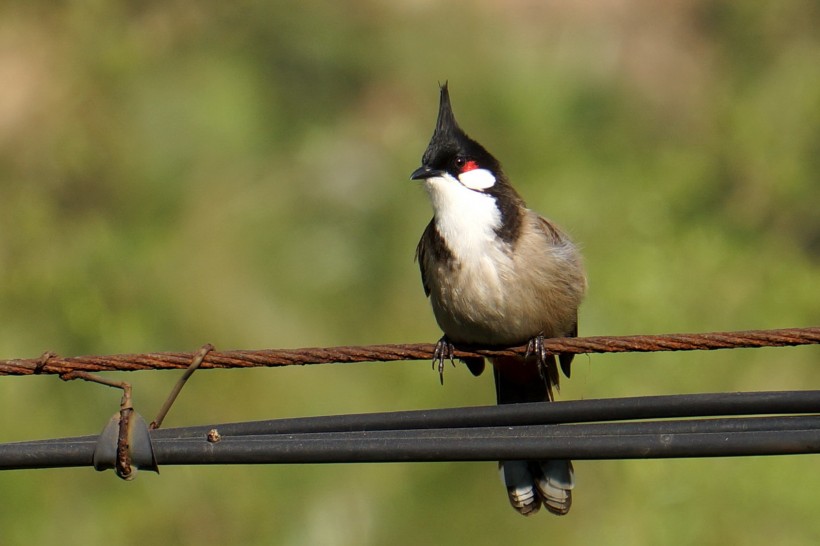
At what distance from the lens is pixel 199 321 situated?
9.64m

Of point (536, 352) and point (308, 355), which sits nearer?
point (308, 355)

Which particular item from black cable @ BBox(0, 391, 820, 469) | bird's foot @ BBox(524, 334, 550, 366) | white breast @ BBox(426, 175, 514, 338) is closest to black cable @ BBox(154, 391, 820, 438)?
black cable @ BBox(0, 391, 820, 469)

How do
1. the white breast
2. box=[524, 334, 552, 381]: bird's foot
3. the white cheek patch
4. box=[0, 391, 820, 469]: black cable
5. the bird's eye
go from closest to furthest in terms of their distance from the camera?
1. box=[0, 391, 820, 469]: black cable
2. box=[524, 334, 552, 381]: bird's foot
3. the white breast
4. the white cheek patch
5. the bird's eye

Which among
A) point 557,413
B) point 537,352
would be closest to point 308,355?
point 557,413

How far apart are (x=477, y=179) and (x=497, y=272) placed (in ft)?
1.73

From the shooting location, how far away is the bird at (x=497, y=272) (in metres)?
5.26

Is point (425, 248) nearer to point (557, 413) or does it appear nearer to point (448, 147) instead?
point (448, 147)

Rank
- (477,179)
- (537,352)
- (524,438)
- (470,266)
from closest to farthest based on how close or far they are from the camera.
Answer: (524,438) < (537,352) < (470,266) < (477,179)

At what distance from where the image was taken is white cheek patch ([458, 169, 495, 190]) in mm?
5516

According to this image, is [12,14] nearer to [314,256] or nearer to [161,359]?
[314,256]

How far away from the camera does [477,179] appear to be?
5559 millimetres

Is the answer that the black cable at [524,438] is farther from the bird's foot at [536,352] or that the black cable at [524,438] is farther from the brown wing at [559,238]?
the brown wing at [559,238]

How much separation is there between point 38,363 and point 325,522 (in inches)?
225

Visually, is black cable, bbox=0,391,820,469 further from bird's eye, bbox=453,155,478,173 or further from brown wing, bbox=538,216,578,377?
bird's eye, bbox=453,155,478,173
